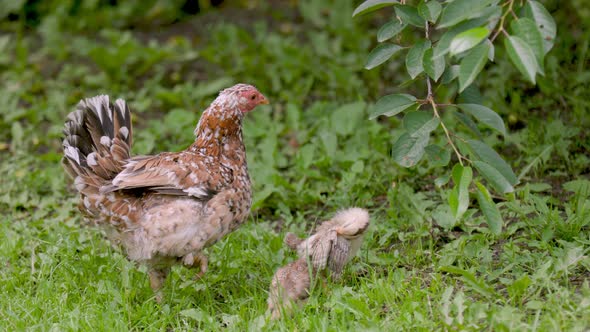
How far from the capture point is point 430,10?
4133mm

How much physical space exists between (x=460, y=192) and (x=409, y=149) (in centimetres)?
45

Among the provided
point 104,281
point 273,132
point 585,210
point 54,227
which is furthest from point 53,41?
point 585,210

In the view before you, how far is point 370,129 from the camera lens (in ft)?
22.6

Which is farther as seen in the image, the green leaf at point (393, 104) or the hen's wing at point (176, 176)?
the hen's wing at point (176, 176)

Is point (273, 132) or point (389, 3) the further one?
point (273, 132)

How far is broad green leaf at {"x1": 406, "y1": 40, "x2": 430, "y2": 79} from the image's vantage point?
425cm

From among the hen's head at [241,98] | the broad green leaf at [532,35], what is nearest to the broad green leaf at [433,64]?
the broad green leaf at [532,35]

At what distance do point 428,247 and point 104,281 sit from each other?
200 centimetres

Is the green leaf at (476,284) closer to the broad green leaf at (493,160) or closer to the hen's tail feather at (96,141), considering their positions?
the broad green leaf at (493,160)

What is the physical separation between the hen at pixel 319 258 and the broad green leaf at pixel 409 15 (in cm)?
114

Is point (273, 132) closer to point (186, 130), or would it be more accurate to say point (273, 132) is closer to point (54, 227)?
point (186, 130)

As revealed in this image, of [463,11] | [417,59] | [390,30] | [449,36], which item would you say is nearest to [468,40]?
[463,11]

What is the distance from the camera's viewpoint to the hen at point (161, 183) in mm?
4641

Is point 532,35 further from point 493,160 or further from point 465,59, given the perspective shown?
point 493,160
